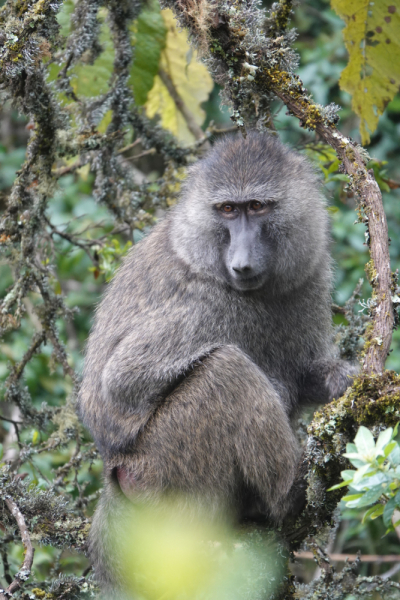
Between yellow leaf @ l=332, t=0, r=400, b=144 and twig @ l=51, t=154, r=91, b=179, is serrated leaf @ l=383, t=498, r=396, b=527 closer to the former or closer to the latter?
yellow leaf @ l=332, t=0, r=400, b=144

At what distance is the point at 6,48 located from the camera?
11.1 ft

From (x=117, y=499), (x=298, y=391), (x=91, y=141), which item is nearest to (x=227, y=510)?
(x=117, y=499)

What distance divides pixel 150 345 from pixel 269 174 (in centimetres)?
121

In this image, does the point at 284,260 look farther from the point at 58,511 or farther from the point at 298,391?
the point at 58,511

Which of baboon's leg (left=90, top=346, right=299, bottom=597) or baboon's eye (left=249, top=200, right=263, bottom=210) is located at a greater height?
baboon's eye (left=249, top=200, right=263, bottom=210)

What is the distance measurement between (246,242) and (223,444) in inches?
42.8

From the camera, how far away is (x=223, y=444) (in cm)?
345

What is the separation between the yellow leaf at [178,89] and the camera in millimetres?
5410

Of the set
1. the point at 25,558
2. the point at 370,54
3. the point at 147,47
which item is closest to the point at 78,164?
the point at 147,47

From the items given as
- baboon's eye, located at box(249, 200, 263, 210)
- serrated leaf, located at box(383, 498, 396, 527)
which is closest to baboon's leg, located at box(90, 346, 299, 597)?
baboon's eye, located at box(249, 200, 263, 210)

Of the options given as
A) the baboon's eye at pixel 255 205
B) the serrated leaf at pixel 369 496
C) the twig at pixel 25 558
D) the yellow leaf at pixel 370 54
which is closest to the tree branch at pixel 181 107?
the yellow leaf at pixel 370 54

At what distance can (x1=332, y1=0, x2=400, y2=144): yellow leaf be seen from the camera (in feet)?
12.7

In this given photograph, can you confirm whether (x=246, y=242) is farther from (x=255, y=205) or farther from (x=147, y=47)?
(x=147, y=47)

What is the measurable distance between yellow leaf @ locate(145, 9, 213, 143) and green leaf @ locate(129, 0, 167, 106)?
49cm
